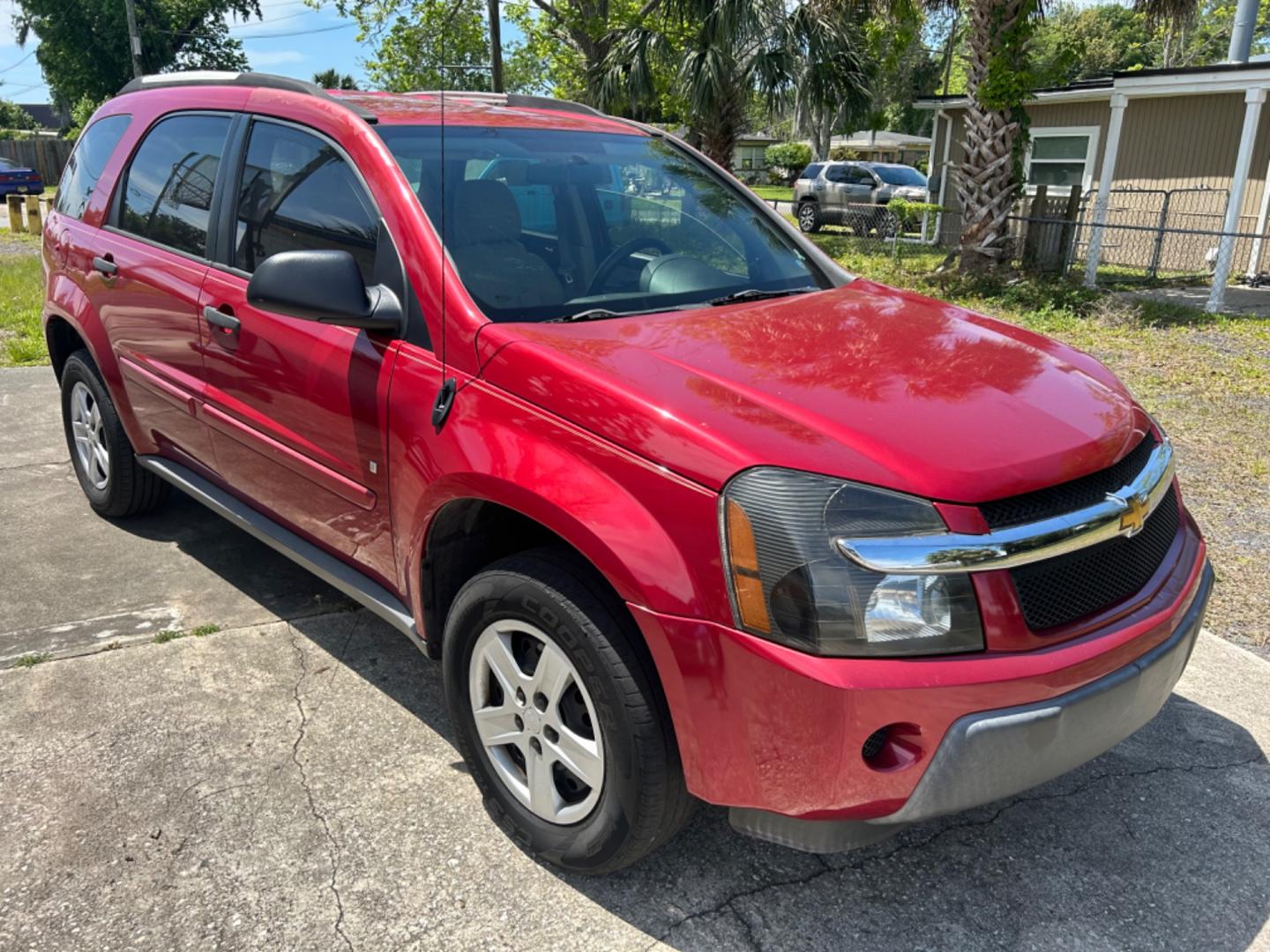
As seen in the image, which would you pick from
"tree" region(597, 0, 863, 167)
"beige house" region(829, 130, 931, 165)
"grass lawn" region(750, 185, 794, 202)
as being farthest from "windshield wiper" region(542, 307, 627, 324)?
"beige house" region(829, 130, 931, 165)

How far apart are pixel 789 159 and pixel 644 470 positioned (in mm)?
53064

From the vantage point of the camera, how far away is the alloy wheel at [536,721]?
2406mm

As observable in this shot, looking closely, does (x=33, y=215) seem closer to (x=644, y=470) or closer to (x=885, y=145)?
(x=644, y=470)

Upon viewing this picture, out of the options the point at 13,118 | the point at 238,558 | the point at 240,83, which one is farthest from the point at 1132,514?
the point at 13,118

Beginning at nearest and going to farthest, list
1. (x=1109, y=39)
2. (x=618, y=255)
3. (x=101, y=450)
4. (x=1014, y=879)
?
(x=1014, y=879) < (x=618, y=255) < (x=101, y=450) < (x=1109, y=39)

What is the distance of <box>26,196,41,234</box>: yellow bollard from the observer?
19.5 m

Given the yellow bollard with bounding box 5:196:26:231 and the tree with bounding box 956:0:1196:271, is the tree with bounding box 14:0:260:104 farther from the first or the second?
the tree with bounding box 956:0:1196:271

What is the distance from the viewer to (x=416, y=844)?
2.69 m

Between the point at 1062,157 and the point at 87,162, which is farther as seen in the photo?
the point at 1062,157

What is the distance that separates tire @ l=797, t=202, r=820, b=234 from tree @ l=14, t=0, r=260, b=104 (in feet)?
89.3

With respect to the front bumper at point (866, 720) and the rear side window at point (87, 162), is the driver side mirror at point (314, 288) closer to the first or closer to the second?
the front bumper at point (866, 720)

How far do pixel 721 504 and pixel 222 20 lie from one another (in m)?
52.8

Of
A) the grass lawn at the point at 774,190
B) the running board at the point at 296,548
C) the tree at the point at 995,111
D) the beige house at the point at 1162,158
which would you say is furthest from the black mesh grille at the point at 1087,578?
the grass lawn at the point at 774,190

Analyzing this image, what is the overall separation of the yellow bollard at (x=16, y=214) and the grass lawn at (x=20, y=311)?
15.9ft
